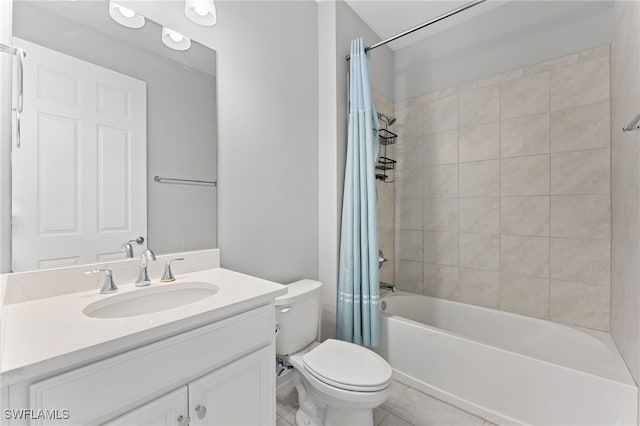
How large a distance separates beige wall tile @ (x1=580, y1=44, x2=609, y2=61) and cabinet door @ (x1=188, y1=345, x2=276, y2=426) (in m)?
2.53

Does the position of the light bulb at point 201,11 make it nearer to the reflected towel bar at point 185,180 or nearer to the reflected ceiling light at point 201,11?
the reflected ceiling light at point 201,11

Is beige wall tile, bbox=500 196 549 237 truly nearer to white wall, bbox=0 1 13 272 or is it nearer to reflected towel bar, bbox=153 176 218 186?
reflected towel bar, bbox=153 176 218 186

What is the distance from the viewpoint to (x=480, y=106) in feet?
7.20

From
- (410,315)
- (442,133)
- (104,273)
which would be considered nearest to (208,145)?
(104,273)

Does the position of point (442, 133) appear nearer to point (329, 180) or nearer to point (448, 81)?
point (448, 81)

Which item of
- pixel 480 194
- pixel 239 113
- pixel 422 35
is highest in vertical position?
pixel 422 35

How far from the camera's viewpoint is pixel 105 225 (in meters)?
1.10

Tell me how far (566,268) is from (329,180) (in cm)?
168

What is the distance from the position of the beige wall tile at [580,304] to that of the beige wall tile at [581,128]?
90 centimetres

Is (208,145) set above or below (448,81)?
below

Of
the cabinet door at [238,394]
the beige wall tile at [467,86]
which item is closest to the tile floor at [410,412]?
the cabinet door at [238,394]

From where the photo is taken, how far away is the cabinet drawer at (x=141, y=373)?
2.02 ft

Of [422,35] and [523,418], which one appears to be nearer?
[523,418]

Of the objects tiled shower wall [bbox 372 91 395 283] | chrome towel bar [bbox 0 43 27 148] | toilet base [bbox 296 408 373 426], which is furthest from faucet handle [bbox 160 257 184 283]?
tiled shower wall [bbox 372 91 395 283]
